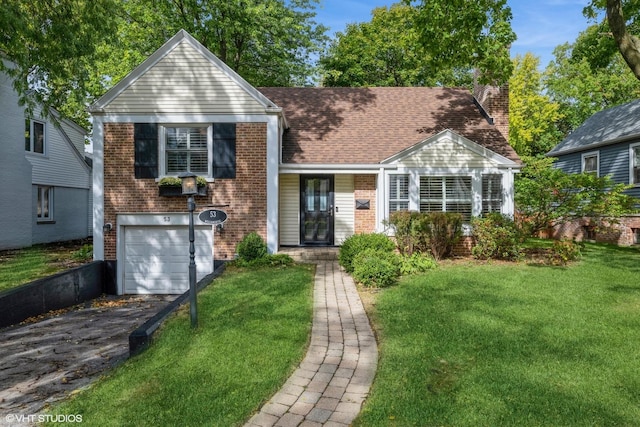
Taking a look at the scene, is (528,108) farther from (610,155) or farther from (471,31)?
(471,31)

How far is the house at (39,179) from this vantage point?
15352mm

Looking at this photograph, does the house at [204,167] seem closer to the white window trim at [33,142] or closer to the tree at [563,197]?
the tree at [563,197]

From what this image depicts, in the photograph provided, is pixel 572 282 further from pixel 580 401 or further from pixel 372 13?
pixel 372 13

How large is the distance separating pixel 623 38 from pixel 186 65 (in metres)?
11.1

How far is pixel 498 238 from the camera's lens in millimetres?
9680

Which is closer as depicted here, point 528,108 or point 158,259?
point 158,259

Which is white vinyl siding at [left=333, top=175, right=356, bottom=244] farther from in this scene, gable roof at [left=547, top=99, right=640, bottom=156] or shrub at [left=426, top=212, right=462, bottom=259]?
gable roof at [left=547, top=99, right=640, bottom=156]

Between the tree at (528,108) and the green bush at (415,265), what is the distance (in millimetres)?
20491

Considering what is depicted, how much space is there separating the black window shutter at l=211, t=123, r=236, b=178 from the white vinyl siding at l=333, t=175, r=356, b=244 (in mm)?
3555

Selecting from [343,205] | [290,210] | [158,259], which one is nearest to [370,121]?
[343,205]

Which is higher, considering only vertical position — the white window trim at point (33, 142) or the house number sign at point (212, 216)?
the white window trim at point (33, 142)

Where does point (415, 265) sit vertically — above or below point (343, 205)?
below

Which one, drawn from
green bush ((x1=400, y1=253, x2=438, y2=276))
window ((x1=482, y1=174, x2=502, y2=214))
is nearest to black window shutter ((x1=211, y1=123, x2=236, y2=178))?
green bush ((x1=400, y1=253, x2=438, y2=276))

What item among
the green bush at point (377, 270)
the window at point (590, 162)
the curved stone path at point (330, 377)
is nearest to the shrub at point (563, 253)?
the green bush at point (377, 270)
